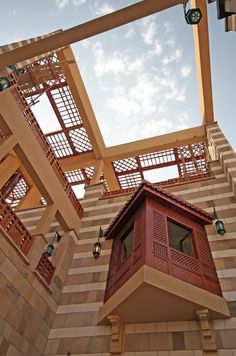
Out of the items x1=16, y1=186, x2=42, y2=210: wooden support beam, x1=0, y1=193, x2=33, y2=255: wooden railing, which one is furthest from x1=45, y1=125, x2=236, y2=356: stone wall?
x1=16, y1=186, x2=42, y2=210: wooden support beam

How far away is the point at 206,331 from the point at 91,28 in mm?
6915

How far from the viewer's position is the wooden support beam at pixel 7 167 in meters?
11.3

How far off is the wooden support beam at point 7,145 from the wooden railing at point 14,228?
127 centimetres

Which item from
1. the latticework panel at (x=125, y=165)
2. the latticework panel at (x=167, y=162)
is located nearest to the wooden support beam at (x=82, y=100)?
the latticework panel at (x=125, y=165)

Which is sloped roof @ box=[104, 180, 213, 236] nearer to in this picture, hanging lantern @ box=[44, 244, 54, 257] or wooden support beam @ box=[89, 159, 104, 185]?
hanging lantern @ box=[44, 244, 54, 257]

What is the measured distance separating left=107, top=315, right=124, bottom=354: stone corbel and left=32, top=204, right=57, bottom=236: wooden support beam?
3.15 metres

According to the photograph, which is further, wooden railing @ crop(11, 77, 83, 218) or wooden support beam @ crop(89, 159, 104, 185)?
wooden support beam @ crop(89, 159, 104, 185)

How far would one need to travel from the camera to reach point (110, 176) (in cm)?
1552

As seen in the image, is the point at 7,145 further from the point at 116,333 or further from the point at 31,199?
the point at 31,199

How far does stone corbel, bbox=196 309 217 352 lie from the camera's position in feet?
17.6

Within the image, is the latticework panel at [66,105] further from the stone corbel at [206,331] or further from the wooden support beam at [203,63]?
the stone corbel at [206,331]

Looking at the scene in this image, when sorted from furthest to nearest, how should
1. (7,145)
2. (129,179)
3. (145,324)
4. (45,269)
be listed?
(129,179), (45,269), (7,145), (145,324)

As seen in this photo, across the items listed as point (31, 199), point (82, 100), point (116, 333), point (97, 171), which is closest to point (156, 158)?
point (97, 171)

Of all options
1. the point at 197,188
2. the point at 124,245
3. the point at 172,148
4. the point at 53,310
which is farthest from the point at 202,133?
the point at 53,310
